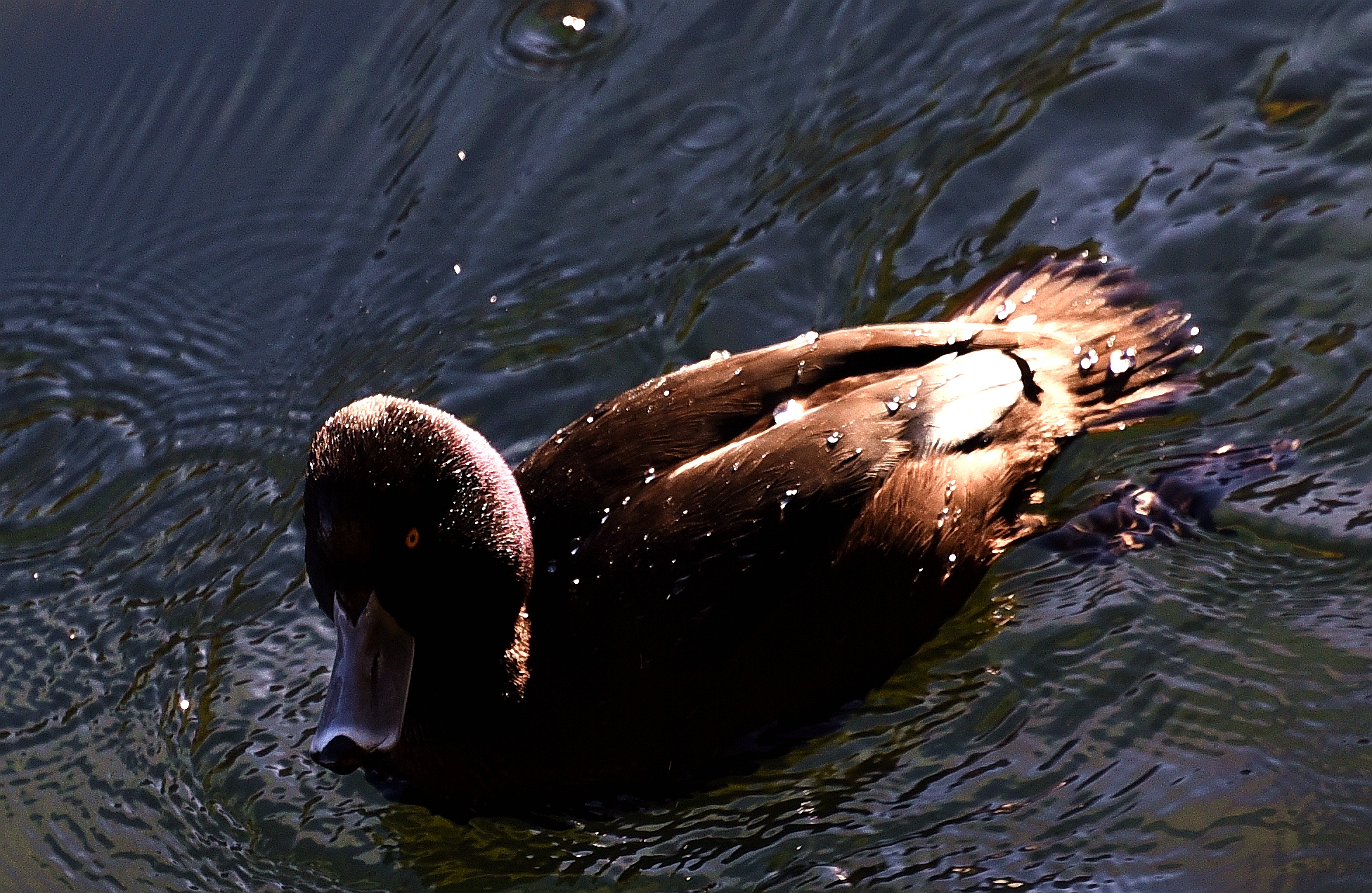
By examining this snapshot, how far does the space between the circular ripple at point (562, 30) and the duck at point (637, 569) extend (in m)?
2.41

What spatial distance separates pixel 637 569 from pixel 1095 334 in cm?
191

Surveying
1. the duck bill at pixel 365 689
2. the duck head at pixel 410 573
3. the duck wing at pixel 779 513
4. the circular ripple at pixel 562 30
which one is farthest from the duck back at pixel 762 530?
the circular ripple at pixel 562 30

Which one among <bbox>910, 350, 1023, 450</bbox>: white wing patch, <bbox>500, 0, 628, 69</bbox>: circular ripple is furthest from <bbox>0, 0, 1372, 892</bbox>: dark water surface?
<bbox>910, 350, 1023, 450</bbox>: white wing patch

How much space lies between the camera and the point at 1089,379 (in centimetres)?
536

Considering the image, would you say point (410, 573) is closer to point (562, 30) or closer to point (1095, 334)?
point (1095, 334)

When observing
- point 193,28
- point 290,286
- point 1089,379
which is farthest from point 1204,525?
point 193,28

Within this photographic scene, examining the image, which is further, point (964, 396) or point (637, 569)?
point (964, 396)

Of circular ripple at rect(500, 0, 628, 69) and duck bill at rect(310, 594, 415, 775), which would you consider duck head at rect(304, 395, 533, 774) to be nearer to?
duck bill at rect(310, 594, 415, 775)

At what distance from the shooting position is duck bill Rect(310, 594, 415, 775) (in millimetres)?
4535

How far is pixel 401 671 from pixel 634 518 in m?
0.76

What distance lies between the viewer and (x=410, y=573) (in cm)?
448

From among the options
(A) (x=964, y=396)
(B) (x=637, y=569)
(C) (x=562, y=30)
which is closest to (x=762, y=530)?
(B) (x=637, y=569)

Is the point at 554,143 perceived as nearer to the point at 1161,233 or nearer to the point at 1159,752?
the point at 1161,233

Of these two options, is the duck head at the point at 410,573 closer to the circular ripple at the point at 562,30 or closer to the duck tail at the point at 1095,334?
the duck tail at the point at 1095,334
